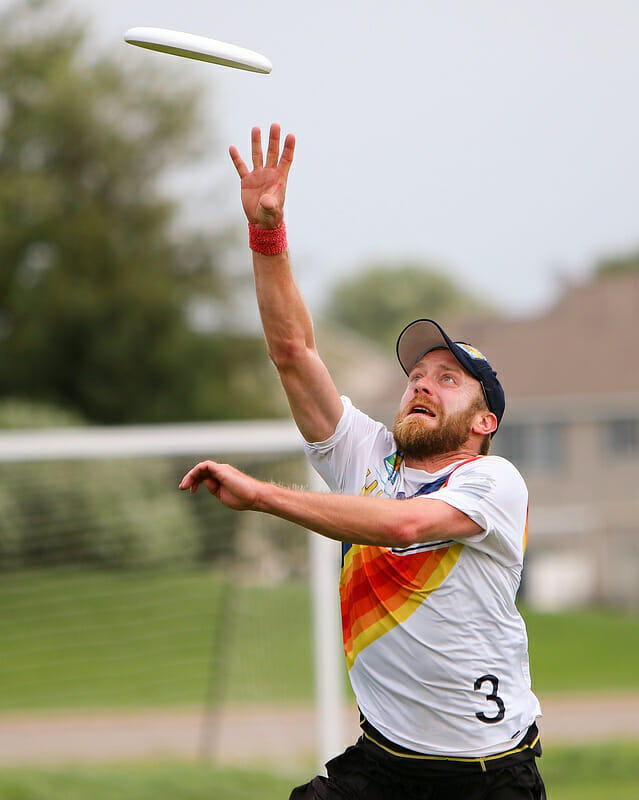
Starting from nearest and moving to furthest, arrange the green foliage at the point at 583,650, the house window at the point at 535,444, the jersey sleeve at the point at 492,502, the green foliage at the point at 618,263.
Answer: the jersey sleeve at the point at 492,502 → the green foliage at the point at 583,650 → the house window at the point at 535,444 → the green foliage at the point at 618,263

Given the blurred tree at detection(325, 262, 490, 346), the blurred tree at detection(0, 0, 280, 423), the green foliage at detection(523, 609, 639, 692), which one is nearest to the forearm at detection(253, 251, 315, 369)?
the green foliage at detection(523, 609, 639, 692)

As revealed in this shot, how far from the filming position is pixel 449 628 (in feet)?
11.4

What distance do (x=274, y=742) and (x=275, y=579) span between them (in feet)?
5.06

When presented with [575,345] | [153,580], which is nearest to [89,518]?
[153,580]

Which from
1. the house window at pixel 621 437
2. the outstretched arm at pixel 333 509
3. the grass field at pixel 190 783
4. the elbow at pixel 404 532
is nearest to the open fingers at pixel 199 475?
the outstretched arm at pixel 333 509

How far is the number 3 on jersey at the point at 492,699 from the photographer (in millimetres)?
3525

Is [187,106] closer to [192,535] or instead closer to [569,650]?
[569,650]

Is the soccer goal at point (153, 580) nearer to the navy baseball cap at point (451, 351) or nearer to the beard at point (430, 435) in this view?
the navy baseball cap at point (451, 351)

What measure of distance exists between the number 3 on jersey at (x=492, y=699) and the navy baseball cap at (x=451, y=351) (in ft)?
2.71

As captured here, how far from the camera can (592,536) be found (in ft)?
99.3

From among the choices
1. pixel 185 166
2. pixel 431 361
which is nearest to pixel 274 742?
pixel 431 361

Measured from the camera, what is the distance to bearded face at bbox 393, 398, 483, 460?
358cm

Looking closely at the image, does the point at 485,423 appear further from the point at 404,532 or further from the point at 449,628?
the point at 404,532

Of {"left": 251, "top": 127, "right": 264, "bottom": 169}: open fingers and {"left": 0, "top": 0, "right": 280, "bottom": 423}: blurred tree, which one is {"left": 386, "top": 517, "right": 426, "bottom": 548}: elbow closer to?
{"left": 251, "top": 127, "right": 264, "bottom": 169}: open fingers
